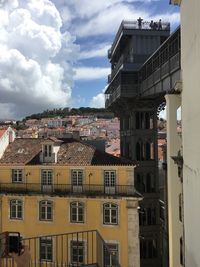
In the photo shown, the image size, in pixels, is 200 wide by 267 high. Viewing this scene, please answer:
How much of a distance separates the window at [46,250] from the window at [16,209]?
2542mm

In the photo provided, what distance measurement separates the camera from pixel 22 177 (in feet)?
93.0

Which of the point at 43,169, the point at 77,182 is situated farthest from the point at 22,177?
the point at 77,182

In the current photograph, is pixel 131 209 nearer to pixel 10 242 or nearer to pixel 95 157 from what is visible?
pixel 95 157

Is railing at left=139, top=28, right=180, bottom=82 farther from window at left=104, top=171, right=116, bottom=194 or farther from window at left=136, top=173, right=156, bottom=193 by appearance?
window at left=136, top=173, right=156, bottom=193

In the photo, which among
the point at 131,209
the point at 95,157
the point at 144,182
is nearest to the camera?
the point at 131,209

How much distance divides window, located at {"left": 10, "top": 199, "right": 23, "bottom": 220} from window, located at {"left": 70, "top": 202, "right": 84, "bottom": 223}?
3560 mm

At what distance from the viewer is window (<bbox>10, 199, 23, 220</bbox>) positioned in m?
28.0

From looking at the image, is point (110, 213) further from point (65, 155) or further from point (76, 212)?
point (65, 155)

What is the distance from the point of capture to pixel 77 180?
27.4 m

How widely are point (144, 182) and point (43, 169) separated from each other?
40.0 feet

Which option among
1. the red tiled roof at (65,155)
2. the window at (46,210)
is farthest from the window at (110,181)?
the window at (46,210)

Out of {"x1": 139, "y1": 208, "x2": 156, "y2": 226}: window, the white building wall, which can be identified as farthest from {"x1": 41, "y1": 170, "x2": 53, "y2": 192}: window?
the white building wall

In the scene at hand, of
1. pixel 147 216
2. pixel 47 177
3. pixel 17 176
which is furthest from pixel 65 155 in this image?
pixel 147 216

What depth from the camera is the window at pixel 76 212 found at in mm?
26875
